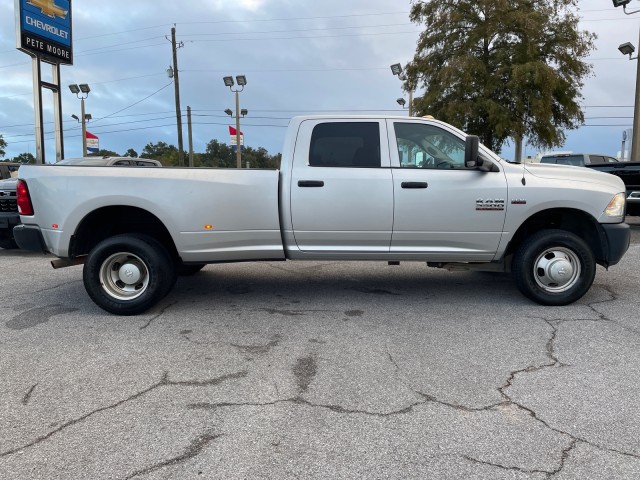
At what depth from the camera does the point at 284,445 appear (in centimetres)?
263

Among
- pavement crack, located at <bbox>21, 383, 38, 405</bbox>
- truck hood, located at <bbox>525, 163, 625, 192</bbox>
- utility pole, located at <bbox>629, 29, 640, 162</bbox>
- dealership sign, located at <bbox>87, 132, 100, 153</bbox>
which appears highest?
dealership sign, located at <bbox>87, 132, 100, 153</bbox>

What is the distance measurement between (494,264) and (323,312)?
2.02m

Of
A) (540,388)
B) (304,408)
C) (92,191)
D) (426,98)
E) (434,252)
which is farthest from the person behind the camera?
(426,98)

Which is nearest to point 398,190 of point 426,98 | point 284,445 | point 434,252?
point 434,252

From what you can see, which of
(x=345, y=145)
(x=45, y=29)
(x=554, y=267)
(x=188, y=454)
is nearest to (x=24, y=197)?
(x=345, y=145)

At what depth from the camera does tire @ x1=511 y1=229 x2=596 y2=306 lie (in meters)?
5.04

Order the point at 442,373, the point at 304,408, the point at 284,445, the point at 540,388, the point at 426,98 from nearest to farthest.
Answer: the point at 284,445, the point at 304,408, the point at 540,388, the point at 442,373, the point at 426,98

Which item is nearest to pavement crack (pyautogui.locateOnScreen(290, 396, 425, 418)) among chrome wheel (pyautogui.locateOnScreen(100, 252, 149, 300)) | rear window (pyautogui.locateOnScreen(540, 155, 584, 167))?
chrome wheel (pyautogui.locateOnScreen(100, 252, 149, 300))

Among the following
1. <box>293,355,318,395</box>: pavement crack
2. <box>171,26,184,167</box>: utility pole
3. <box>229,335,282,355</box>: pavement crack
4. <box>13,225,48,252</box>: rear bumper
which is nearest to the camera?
<box>293,355,318,395</box>: pavement crack

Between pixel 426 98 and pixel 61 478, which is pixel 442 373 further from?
pixel 426 98

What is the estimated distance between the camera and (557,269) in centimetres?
507

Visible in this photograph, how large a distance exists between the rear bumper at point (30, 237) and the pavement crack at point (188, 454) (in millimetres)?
3334

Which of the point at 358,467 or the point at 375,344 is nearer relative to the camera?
the point at 358,467

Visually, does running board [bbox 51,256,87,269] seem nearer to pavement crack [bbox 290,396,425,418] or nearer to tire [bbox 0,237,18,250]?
pavement crack [bbox 290,396,425,418]
